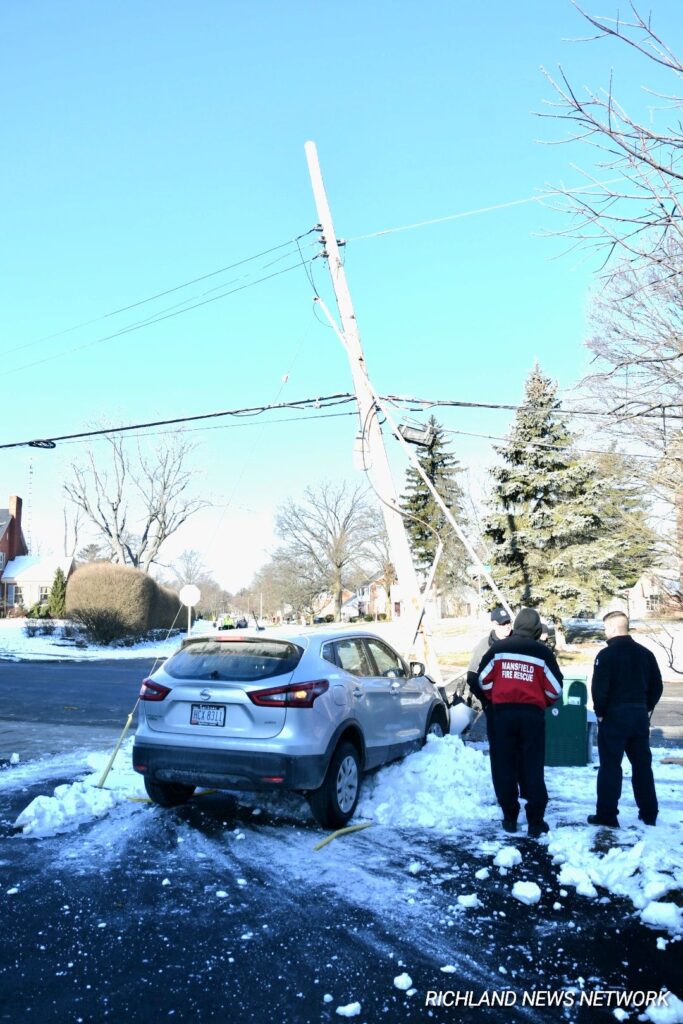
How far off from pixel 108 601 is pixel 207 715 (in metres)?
29.7

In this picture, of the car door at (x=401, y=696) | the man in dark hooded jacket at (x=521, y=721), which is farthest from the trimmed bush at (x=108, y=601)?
the man in dark hooded jacket at (x=521, y=721)

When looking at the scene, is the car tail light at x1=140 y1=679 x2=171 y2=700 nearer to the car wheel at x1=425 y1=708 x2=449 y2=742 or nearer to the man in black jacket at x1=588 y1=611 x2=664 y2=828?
the car wheel at x1=425 y1=708 x2=449 y2=742

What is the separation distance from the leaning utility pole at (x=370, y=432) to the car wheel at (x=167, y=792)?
4878 mm

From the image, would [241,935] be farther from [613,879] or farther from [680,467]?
[680,467]

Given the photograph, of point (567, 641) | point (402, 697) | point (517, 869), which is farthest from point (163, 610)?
point (517, 869)

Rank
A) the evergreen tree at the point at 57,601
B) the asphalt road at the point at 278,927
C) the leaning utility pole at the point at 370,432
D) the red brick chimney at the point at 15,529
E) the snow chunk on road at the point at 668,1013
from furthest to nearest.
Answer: the red brick chimney at the point at 15,529 → the evergreen tree at the point at 57,601 → the leaning utility pole at the point at 370,432 → the asphalt road at the point at 278,927 → the snow chunk on road at the point at 668,1013

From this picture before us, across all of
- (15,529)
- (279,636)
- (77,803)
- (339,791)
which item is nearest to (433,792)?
(339,791)

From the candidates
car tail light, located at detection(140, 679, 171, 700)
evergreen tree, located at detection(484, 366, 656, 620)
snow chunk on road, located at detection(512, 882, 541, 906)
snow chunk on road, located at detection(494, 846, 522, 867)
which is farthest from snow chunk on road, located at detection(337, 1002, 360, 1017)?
evergreen tree, located at detection(484, 366, 656, 620)

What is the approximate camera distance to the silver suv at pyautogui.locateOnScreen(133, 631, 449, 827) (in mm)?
5902

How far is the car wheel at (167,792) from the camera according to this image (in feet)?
21.5

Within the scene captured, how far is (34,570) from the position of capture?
6500 centimetres

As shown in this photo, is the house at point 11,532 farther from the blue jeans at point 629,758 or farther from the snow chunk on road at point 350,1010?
the snow chunk on road at point 350,1010

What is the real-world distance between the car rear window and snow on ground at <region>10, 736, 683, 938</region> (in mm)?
1322

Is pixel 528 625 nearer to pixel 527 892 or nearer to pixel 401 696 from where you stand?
pixel 401 696
